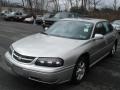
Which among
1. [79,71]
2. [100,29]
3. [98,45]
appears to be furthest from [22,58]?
[100,29]

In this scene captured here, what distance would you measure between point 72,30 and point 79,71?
51.8 inches

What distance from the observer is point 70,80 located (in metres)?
4.45

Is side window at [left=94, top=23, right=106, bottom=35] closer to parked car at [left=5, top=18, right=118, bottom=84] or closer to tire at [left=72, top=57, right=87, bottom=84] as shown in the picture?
parked car at [left=5, top=18, right=118, bottom=84]

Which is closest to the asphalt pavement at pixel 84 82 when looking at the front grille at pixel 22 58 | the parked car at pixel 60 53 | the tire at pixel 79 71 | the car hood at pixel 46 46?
the tire at pixel 79 71

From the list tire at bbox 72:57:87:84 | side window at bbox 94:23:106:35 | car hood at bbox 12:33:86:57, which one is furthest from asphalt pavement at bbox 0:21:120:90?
side window at bbox 94:23:106:35

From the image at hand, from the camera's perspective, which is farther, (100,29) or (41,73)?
(100,29)

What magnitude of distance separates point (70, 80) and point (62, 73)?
1.61 feet

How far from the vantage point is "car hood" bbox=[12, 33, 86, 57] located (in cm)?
413

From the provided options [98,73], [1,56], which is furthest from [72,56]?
[1,56]

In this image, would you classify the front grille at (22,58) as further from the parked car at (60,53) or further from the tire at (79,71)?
the tire at (79,71)

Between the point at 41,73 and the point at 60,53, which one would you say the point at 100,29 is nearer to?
the point at 60,53

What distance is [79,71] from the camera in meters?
4.73

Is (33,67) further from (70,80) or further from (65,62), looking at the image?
(70,80)

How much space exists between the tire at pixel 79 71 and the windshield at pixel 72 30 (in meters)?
0.71
